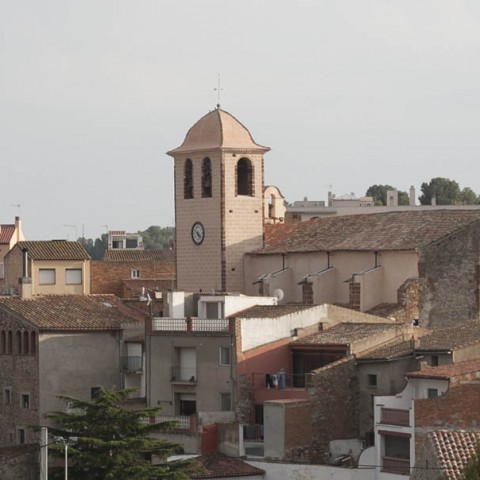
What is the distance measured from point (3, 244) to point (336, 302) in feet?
163

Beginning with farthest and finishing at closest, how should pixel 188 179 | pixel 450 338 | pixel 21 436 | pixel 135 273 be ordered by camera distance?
1. pixel 135 273
2. pixel 188 179
3. pixel 21 436
4. pixel 450 338

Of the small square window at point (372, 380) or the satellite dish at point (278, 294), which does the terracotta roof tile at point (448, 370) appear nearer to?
the small square window at point (372, 380)

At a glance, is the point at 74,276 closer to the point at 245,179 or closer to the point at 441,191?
the point at 245,179

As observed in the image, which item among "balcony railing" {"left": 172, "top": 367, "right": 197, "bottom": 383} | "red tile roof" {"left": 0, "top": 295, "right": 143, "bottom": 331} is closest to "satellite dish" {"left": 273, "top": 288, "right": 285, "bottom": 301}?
"red tile roof" {"left": 0, "top": 295, "right": 143, "bottom": 331}

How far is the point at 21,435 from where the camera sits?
7538 cm

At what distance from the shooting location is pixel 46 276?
9762 centimetres

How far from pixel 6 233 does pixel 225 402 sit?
60.0 metres

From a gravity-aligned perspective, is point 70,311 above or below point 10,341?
above

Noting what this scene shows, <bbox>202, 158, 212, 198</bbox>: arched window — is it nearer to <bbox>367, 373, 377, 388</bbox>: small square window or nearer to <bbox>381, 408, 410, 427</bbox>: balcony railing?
<bbox>367, 373, 377, 388</bbox>: small square window

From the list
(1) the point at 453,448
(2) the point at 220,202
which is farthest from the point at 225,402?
(1) the point at 453,448

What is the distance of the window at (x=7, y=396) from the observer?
76562 millimetres

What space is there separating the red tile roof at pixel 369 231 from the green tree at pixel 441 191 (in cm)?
9030

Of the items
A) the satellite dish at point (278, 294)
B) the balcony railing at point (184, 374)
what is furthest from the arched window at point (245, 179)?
the balcony railing at point (184, 374)

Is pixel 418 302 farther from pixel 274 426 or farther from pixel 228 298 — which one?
pixel 274 426
